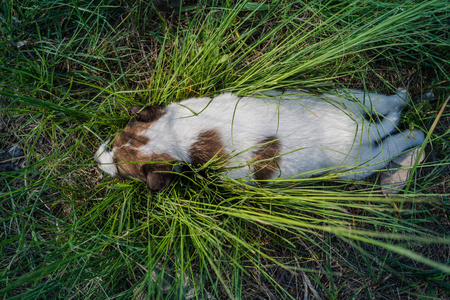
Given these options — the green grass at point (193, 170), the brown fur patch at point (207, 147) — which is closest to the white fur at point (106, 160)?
the green grass at point (193, 170)

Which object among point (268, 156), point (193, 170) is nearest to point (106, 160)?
point (193, 170)

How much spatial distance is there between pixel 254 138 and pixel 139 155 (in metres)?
1.26

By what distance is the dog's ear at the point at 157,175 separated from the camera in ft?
10.2

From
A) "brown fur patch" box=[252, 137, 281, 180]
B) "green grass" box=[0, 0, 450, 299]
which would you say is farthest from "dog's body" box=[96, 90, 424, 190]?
"green grass" box=[0, 0, 450, 299]

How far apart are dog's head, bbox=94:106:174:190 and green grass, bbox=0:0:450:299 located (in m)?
0.24

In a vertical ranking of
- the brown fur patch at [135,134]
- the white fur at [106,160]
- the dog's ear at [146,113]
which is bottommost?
the white fur at [106,160]

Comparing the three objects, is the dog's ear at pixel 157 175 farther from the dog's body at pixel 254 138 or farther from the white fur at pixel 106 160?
the white fur at pixel 106 160

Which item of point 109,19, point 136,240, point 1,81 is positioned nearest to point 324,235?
point 136,240

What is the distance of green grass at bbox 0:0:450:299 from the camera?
130 inches

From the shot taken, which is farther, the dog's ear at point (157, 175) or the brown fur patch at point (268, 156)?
the dog's ear at point (157, 175)

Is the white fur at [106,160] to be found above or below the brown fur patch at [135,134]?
below

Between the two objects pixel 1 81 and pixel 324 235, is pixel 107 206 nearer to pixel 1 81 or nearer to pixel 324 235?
pixel 1 81

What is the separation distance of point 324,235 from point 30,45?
4.48 m

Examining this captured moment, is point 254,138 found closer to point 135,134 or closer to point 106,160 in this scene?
point 135,134
